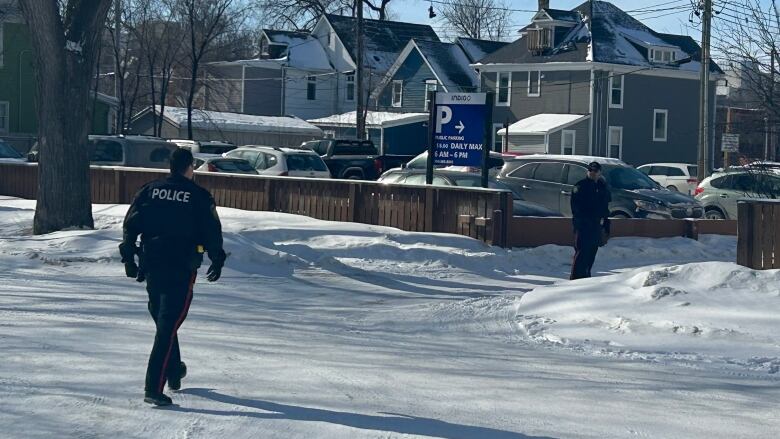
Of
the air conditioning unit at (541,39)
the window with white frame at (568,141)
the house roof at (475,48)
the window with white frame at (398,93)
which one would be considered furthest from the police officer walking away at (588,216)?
the house roof at (475,48)

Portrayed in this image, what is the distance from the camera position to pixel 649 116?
189 feet

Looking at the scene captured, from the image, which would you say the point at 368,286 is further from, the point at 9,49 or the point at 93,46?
the point at 9,49

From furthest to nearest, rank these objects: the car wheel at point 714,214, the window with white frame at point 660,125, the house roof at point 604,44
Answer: the window with white frame at point 660,125 < the house roof at point 604,44 < the car wheel at point 714,214

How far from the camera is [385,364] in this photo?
31.4ft

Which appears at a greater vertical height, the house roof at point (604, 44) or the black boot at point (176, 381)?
the house roof at point (604, 44)

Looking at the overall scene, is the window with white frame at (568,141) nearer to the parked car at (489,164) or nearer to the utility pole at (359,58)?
the utility pole at (359,58)

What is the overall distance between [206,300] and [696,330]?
5.64 meters

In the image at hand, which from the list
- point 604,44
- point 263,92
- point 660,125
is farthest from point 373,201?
point 263,92

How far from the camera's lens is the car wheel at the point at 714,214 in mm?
27047

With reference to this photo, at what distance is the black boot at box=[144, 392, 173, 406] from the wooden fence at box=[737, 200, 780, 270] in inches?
377

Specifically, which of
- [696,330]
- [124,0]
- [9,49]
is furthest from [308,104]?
[696,330]

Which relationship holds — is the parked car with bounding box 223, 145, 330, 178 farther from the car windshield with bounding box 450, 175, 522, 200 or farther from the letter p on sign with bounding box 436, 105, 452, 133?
the letter p on sign with bounding box 436, 105, 452, 133

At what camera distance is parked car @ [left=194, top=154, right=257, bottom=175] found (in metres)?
28.2

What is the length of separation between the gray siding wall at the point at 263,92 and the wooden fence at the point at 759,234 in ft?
175
